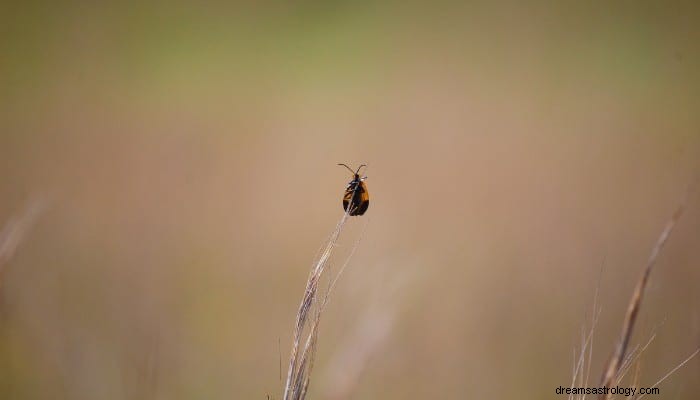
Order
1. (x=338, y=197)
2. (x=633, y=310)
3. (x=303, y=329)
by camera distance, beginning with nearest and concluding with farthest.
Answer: (x=633, y=310) < (x=303, y=329) < (x=338, y=197)

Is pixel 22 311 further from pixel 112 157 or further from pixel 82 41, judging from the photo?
pixel 82 41

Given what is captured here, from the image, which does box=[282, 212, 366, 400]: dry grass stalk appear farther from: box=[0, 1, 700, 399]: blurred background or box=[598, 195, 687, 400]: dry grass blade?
box=[598, 195, 687, 400]: dry grass blade

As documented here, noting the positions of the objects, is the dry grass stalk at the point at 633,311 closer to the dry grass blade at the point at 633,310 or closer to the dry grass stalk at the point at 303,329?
the dry grass blade at the point at 633,310

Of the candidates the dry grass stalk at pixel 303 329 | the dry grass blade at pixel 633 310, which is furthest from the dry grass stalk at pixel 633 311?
the dry grass stalk at pixel 303 329

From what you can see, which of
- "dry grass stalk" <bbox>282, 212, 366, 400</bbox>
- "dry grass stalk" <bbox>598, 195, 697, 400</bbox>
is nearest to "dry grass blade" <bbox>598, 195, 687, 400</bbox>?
"dry grass stalk" <bbox>598, 195, 697, 400</bbox>

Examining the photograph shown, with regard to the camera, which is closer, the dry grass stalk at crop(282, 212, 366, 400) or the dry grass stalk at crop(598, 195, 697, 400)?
the dry grass stalk at crop(598, 195, 697, 400)

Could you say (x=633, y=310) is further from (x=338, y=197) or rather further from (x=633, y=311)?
(x=338, y=197)

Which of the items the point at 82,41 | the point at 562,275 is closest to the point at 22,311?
the point at 562,275

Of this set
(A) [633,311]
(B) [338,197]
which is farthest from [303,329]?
(B) [338,197]
